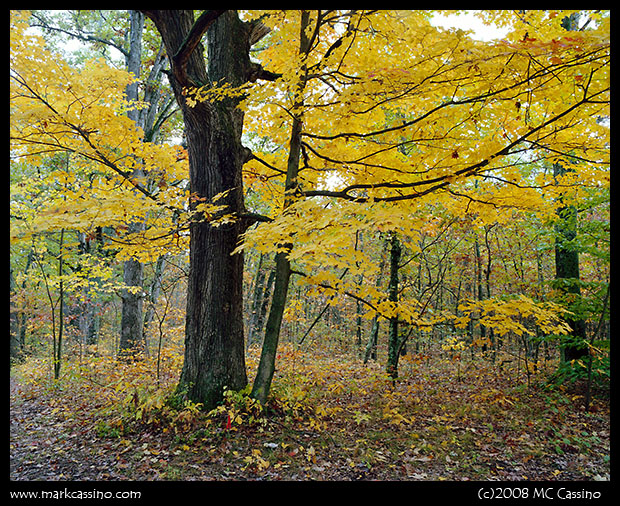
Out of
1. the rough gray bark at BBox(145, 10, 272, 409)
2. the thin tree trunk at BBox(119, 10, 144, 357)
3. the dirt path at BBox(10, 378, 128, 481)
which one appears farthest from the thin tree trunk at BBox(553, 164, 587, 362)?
the thin tree trunk at BBox(119, 10, 144, 357)

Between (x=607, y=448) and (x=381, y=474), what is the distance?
78.0 inches

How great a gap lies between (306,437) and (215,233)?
8.92 ft

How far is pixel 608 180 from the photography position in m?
2.70

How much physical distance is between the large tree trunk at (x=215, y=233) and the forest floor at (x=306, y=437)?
15.6 inches

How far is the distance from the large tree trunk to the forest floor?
0.40 meters

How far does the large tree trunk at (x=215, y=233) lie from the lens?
403 cm

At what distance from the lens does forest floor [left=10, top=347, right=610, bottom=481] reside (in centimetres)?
301

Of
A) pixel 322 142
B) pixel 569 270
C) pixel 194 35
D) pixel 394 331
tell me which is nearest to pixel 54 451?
pixel 194 35

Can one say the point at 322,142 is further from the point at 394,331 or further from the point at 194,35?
the point at 394,331

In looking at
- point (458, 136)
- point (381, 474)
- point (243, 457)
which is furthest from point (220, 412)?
point (458, 136)

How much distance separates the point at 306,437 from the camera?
12.3 feet

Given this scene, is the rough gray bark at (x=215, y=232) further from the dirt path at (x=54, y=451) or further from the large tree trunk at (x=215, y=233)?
the dirt path at (x=54, y=451)

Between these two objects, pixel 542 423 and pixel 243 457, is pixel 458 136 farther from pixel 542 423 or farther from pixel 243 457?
pixel 243 457

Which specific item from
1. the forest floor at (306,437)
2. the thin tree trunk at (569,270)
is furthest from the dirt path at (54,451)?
the thin tree trunk at (569,270)
